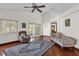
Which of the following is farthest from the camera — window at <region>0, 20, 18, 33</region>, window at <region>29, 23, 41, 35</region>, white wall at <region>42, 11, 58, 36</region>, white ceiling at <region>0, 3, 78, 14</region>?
white wall at <region>42, 11, 58, 36</region>

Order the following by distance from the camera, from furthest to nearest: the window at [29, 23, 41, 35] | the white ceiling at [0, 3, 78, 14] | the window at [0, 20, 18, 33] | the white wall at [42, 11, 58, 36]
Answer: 1. the white wall at [42, 11, 58, 36]
2. the window at [29, 23, 41, 35]
3. the window at [0, 20, 18, 33]
4. the white ceiling at [0, 3, 78, 14]

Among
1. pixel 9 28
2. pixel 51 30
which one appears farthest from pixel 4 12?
pixel 51 30

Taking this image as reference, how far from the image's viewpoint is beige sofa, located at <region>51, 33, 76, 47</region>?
2.14 metres

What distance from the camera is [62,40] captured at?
7.56 ft

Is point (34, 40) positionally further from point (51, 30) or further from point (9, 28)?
point (9, 28)

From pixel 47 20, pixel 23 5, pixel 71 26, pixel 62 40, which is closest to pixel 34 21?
pixel 47 20

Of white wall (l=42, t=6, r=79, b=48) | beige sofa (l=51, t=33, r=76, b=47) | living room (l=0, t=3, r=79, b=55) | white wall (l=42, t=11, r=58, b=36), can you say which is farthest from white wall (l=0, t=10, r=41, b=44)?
beige sofa (l=51, t=33, r=76, b=47)

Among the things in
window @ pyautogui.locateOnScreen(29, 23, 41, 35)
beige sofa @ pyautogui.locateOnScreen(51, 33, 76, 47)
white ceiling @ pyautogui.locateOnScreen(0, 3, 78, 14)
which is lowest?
beige sofa @ pyautogui.locateOnScreen(51, 33, 76, 47)

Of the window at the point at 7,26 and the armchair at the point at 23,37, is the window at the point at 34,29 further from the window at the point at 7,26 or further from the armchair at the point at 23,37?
the window at the point at 7,26

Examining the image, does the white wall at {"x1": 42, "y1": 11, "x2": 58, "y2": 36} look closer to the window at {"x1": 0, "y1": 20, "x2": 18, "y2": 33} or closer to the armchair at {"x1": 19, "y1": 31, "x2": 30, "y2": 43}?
the armchair at {"x1": 19, "y1": 31, "x2": 30, "y2": 43}

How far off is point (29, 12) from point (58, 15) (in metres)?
0.67

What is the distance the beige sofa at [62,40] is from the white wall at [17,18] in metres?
0.51

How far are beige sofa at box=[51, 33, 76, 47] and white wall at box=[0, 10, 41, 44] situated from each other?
515mm

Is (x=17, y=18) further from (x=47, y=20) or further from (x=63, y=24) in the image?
(x=63, y=24)
